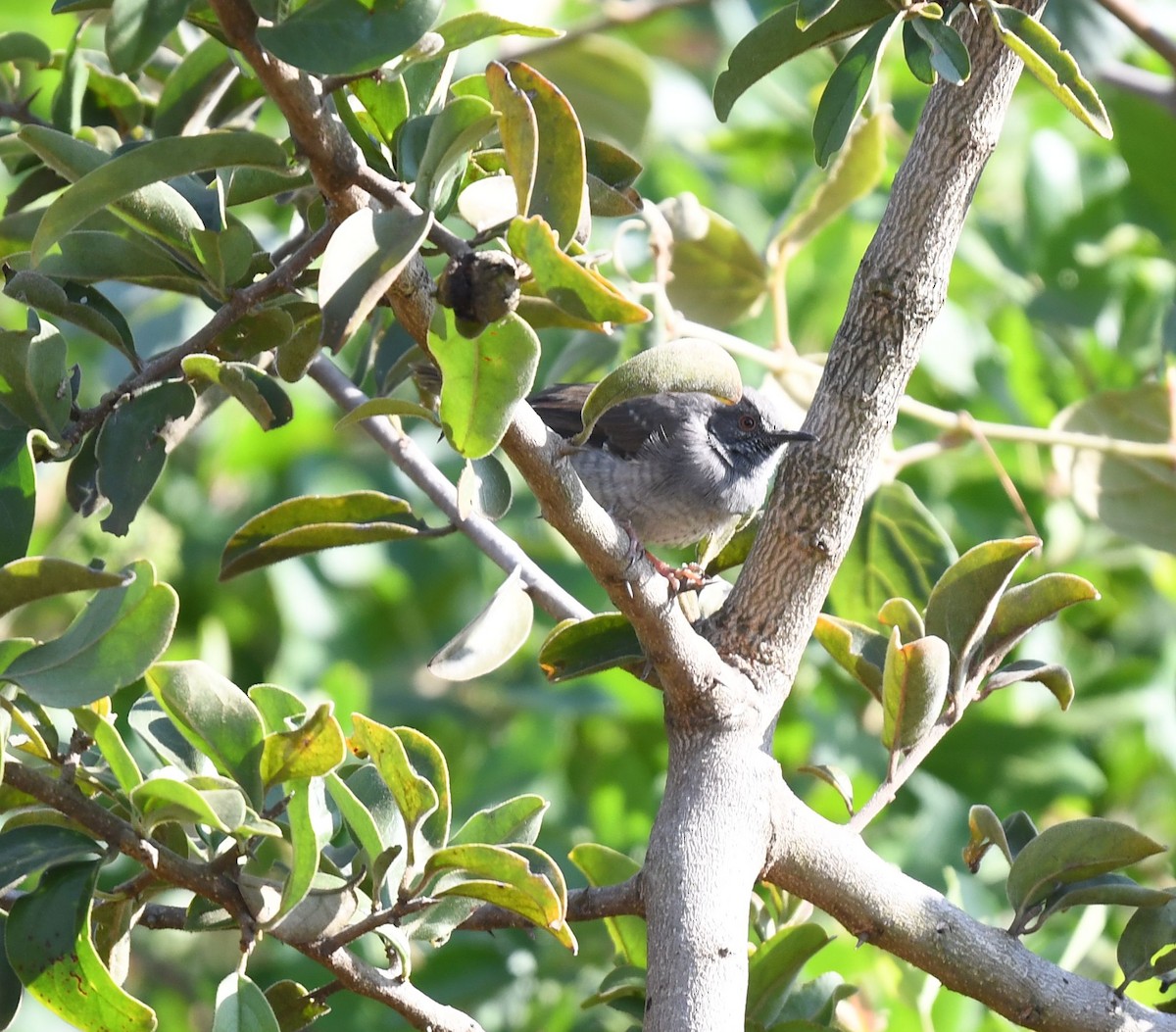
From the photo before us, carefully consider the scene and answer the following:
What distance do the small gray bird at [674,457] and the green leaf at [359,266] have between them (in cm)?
254

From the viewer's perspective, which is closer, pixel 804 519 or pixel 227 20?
pixel 227 20

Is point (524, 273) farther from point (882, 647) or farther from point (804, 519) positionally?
point (882, 647)

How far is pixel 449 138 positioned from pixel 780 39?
56 centimetres

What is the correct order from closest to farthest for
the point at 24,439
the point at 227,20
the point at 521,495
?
the point at 227,20 → the point at 24,439 → the point at 521,495

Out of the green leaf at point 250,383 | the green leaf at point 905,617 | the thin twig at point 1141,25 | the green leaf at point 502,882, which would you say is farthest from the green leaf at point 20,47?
the thin twig at point 1141,25

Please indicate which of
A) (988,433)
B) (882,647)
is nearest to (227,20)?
(882,647)

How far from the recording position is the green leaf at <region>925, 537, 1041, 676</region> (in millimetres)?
1846

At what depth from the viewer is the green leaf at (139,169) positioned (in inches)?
51.8

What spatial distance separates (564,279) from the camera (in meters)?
1.23

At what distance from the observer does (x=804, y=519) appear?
176 cm

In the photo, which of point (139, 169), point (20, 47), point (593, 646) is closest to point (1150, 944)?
point (593, 646)

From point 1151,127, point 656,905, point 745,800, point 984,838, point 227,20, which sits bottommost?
point 656,905

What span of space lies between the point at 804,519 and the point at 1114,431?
4.68ft

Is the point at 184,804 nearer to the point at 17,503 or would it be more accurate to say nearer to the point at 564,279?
the point at 17,503
